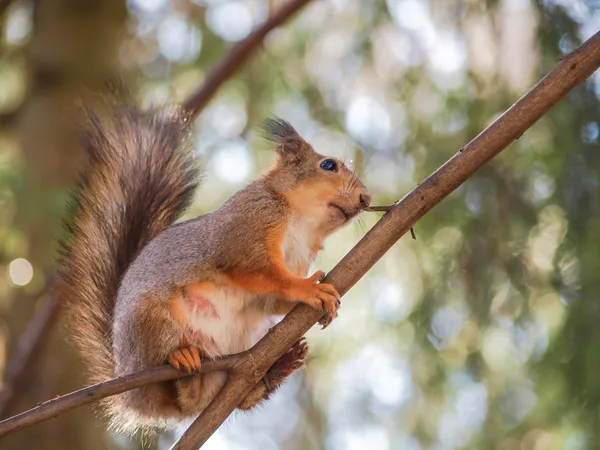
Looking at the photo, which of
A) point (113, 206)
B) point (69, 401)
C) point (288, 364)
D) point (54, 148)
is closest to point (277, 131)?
point (113, 206)

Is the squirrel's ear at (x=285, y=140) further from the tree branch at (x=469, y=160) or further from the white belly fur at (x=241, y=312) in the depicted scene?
the tree branch at (x=469, y=160)

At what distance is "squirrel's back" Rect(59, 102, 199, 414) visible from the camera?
3150 millimetres

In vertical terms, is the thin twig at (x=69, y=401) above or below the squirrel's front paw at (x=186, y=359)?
below

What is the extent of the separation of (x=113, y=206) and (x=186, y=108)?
0.94m

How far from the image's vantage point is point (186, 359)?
257 cm

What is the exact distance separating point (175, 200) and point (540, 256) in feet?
5.32

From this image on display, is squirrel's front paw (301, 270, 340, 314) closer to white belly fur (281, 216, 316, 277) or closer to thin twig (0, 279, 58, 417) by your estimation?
white belly fur (281, 216, 316, 277)

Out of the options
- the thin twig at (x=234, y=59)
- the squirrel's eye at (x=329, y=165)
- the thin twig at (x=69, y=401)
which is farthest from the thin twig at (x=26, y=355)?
the thin twig at (x=69, y=401)

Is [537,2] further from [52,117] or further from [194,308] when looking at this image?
[52,117]

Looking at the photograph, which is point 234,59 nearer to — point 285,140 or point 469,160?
point 285,140

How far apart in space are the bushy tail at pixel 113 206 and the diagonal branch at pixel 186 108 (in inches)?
15.3

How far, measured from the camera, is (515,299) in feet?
12.3

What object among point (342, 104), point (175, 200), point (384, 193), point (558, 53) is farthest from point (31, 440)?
point (558, 53)

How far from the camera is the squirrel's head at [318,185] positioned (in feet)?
9.51
